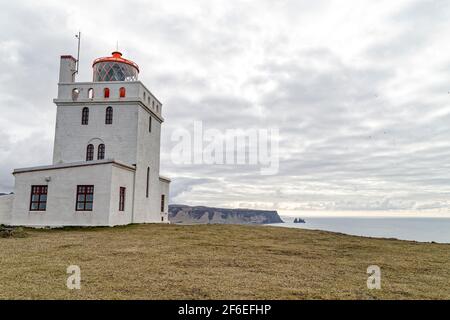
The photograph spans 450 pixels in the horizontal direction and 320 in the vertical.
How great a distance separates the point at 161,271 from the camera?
9711 millimetres

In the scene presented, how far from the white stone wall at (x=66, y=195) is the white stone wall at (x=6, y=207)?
62cm

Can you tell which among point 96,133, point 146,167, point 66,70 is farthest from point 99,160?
point 66,70

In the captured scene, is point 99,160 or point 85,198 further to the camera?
point 99,160

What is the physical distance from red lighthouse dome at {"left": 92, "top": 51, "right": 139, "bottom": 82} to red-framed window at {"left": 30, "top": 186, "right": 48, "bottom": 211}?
11.1 m

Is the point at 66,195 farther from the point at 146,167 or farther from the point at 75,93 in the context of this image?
the point at 75,93

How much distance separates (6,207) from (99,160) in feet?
24.7

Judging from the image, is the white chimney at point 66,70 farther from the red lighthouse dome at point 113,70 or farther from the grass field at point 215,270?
the grass field at point 215,270

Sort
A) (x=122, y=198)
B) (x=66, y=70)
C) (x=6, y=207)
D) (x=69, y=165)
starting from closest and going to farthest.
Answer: (x=69, y=165)
(x=6, y=207)
(x=122, y=198)
(x=66, y=70)

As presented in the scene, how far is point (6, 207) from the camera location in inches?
974

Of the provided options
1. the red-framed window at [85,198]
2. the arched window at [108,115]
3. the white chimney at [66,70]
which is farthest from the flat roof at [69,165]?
the white chimney at [66,70]

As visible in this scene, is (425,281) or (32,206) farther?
(32,206)
